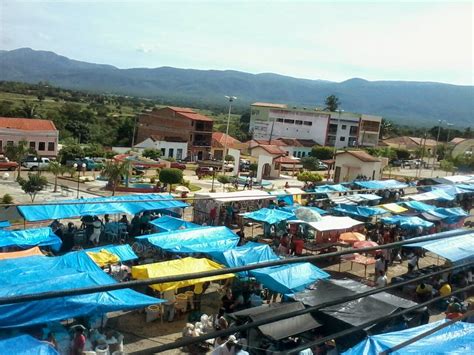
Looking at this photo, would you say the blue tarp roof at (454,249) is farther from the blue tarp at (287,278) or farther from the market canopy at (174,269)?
the market canopy at (174,269)

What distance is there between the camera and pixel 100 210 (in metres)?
14.5

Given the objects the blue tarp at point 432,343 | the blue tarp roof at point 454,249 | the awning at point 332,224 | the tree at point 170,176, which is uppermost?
the blue tarp at point 432,343

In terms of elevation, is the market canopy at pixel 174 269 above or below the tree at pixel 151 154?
above

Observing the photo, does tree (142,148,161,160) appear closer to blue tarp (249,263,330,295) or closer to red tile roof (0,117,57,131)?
red tile roof (0,117,57,131)

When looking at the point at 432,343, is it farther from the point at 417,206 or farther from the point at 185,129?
the point at 185,129

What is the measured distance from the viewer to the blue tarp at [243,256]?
420 inches

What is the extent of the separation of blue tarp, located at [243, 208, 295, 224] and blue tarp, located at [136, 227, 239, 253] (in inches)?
119

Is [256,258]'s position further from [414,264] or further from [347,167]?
[347,167]

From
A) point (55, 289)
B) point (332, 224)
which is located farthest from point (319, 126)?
point (55, 289)

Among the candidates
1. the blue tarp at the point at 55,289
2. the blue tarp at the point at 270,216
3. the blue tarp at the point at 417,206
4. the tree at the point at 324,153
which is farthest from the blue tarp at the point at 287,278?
the tree at the point at 324,153

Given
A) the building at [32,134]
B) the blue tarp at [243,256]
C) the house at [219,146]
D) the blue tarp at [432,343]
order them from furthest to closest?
the house at [219,146] < the building at [32,134] < the blue tarp at [243,256] < the blue tarp at [432,343]

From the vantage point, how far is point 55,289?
24.5 feet

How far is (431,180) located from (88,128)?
4461cm

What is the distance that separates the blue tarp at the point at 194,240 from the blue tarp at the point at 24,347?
5.55 meters
